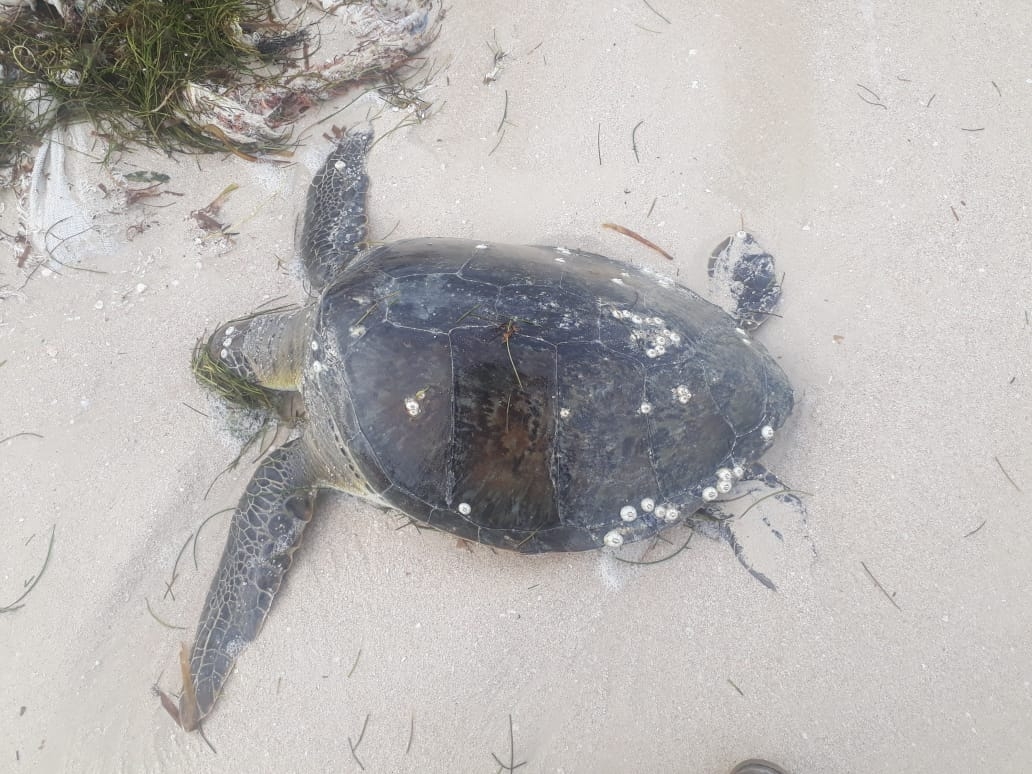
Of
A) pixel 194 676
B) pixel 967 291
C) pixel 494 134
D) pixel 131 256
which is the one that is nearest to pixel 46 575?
pixel 194 676

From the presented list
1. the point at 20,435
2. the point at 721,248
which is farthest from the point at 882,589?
the point at 20,435

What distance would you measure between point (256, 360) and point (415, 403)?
0.93m

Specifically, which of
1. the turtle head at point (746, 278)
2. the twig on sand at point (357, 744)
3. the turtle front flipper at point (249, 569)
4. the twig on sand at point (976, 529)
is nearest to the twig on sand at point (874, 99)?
the turtle head at point (746, 278)

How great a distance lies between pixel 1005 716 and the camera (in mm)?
2035

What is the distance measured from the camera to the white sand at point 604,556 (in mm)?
2098

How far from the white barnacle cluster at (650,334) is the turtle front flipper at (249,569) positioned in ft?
4.74

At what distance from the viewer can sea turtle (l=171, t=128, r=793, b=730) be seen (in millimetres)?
1917

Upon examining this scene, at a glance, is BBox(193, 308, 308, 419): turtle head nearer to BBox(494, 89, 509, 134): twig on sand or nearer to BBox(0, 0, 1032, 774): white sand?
BBox(0, 0, 1032, 774): white sand

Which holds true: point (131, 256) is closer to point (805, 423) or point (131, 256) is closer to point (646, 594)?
point (646, 594)

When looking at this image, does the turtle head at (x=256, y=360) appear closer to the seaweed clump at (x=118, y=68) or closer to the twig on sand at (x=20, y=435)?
the twig on sand at (x=20, y=435)

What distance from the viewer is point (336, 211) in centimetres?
272

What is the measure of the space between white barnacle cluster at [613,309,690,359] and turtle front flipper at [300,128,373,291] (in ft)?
4.51

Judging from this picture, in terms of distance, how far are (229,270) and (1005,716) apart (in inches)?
151

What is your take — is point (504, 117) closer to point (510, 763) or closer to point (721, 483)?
point (721, 483)
